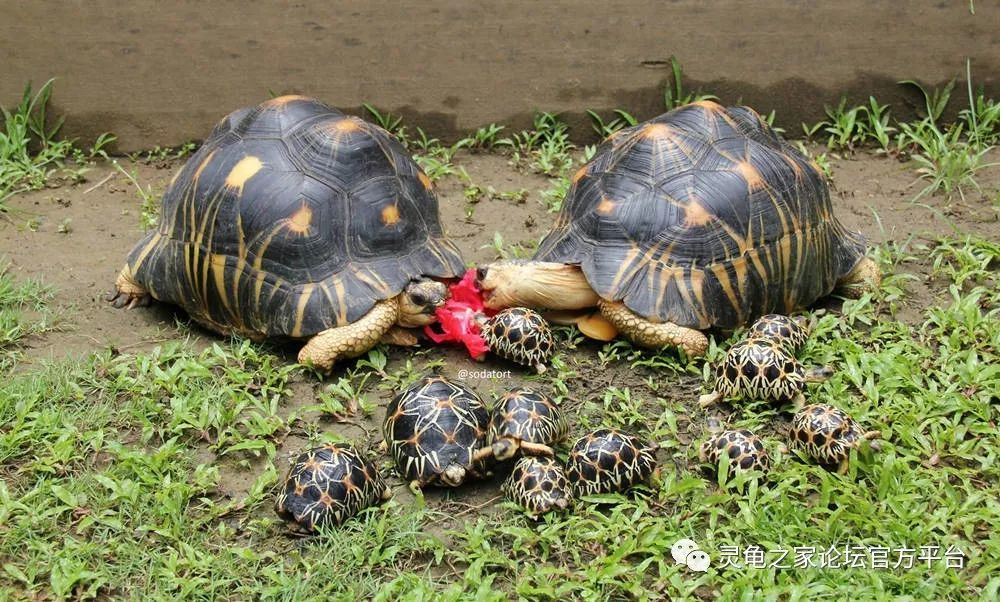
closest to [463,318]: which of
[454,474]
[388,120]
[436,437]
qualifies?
[436,437]

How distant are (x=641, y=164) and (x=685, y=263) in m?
0.61

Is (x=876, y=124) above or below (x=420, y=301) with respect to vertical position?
above

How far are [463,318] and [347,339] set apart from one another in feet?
2.11

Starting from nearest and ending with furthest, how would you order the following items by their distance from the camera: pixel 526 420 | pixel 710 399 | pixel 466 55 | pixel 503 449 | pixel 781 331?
pixel 503 449 < pixel 526 420 < pixel 710 399 < pixel 781 331 < pixel 466 55

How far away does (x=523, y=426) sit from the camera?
3881 mm

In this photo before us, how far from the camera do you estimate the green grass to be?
3.51m

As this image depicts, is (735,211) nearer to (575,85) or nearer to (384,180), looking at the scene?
(384,180)

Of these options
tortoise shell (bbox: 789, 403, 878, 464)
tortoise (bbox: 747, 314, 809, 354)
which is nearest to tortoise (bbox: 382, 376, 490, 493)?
tortoise shell (bbox: 789, 403, 878, 464)

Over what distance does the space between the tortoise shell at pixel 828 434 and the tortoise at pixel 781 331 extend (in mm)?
558

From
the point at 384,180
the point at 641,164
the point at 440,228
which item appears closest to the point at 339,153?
the point at 384,180

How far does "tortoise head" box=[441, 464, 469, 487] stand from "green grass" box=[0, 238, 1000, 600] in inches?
5.4

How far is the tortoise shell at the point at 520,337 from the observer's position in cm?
464

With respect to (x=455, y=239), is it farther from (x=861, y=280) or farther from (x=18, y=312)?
(x=18, y=312)

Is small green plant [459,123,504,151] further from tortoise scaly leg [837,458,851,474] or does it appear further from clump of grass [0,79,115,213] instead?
tortoise scaly leg [837,458,851,474]
